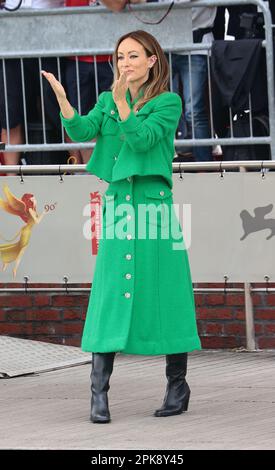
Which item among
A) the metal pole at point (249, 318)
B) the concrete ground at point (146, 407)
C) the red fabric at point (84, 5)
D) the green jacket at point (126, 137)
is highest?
the red fabric at point (84, 5)

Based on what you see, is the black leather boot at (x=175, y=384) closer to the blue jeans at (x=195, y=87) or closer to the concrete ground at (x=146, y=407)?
the concrete ground at (x=146, y=407)

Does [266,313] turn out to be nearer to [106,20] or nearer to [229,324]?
[229,324]

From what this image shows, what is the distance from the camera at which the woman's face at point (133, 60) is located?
23.8 ft

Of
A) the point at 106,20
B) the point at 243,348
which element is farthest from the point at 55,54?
the point at 243,348

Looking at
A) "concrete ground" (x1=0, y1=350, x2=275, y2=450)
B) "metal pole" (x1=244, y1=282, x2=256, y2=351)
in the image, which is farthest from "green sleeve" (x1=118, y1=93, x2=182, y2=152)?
"metal pole" (x1=244, y1=282, x2=256, y2=351)

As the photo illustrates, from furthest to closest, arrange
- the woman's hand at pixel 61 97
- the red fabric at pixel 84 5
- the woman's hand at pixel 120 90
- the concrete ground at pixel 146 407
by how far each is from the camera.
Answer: the red fabric at pixel 84 5 < the woman's hand at pixel 61 97 < the woman's hand at pixel 120 90 < the concrete ground at pixel 146 407

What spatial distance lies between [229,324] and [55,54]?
2.38 m

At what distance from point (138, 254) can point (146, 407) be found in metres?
0.95

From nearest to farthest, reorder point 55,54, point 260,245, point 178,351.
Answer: point 178,351 < point 260,245 < point 55,54

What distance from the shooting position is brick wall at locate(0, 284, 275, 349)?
31.7 feet

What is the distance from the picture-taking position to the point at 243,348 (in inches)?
383

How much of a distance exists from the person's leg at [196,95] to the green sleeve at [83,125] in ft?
9.32

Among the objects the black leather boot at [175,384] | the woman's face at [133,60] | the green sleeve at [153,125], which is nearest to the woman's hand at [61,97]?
the green sleeve at [153,125]

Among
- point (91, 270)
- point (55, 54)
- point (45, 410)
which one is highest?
point (55, 54)
